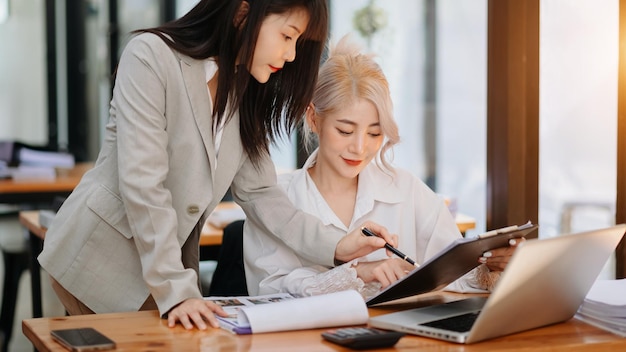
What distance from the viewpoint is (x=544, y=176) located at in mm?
3924

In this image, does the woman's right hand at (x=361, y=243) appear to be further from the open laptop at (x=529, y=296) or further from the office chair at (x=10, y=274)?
the office chair at (x=10, y=274)

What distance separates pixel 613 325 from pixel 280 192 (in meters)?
0.82

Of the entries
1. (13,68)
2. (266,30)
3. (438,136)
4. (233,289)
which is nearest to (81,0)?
(13,68)

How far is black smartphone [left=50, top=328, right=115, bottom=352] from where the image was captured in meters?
1.45

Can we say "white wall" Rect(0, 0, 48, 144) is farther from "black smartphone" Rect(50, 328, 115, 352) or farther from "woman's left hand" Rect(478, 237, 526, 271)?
"black smartphone" Rect(50, 328, 115, 352)

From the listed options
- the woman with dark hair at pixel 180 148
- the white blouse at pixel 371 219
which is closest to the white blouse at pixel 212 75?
the woman with dark hair at pixel 180 148

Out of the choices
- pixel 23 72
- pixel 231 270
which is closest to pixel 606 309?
pixel 231 270

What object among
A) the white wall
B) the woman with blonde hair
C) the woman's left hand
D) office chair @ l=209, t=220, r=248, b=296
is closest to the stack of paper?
the woman's left hand

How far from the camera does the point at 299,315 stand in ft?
5.35

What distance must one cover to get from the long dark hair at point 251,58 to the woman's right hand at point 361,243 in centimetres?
28

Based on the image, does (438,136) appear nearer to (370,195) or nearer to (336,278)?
(370,195)

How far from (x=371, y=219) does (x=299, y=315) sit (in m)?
0.74

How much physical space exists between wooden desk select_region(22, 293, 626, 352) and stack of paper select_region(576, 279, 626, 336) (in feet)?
0.08

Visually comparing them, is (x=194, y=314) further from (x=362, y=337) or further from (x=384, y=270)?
(x=384, y=270)
